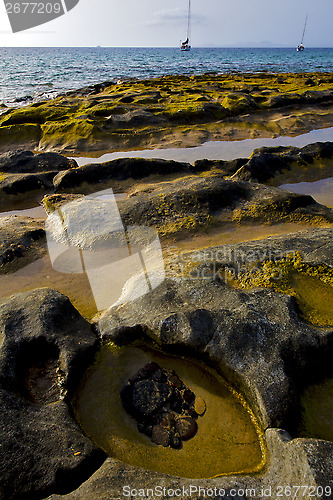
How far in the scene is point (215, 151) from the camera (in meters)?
11.9

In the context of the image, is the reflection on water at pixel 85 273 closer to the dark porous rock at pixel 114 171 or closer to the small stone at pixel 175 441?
the small stone at pixel 175 441

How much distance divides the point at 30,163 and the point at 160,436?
9886 millimetres

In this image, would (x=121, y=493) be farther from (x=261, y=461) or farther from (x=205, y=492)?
(x=261, y=461)

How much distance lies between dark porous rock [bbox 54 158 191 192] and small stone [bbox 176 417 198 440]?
7278 millimetres

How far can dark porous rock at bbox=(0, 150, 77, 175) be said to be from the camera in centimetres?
1026

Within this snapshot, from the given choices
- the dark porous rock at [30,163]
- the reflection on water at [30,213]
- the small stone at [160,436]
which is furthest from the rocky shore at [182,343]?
the dark porous rock at [30,163]

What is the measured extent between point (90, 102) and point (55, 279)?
1679 cm

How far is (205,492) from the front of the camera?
2219 mm

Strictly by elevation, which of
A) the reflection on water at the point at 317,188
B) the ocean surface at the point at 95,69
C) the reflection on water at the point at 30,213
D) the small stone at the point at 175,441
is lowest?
the reflection on water at the point at 317,188

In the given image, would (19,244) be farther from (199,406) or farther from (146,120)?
(146,120)

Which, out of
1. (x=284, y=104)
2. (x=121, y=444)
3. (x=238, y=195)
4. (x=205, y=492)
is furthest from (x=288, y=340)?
(x=284, y=104)

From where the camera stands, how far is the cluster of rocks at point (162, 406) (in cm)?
294

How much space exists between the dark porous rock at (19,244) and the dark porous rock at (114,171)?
91.7 inches

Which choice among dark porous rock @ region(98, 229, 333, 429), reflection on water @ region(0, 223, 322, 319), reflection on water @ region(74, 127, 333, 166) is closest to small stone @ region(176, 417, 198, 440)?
dark porous rock @ region(98, 229, 333, 429)
